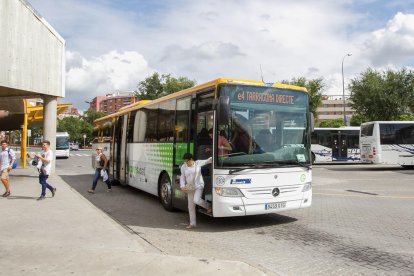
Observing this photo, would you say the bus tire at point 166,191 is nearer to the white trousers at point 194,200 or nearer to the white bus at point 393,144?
the white trousers at point 194,200

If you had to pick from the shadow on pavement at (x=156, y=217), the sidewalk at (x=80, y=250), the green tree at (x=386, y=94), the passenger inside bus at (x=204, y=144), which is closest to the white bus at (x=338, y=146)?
the green tree at (x=386, y=94)

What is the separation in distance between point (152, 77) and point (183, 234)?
59392mm

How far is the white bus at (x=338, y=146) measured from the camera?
30.4 meters

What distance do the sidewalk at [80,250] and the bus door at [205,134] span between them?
1.78 m

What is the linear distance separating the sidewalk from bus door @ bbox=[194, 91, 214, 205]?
1.78 metres

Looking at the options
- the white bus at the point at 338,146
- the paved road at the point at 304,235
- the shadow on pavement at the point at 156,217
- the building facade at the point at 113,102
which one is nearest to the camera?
the paved road at the point at 304,235

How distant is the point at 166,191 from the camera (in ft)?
34.8

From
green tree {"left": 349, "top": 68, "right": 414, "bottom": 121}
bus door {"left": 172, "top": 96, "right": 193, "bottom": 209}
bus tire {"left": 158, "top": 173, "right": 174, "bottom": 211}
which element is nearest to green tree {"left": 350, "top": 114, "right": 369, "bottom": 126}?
green tree {"left": 349, "top": 68, "right": 414, "bottom": 121}

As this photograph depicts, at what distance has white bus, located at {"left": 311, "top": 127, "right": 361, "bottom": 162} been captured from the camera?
3044 centimetres

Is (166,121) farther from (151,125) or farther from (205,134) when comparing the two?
(205,134)

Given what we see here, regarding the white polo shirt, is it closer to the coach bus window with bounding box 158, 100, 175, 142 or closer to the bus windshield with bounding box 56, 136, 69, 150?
the coach bus window with bounding box 158, 100, 175, 142

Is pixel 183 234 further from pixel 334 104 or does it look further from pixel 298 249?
pixel 334 104

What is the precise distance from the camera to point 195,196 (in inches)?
329

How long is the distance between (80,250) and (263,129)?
13.3 feet
